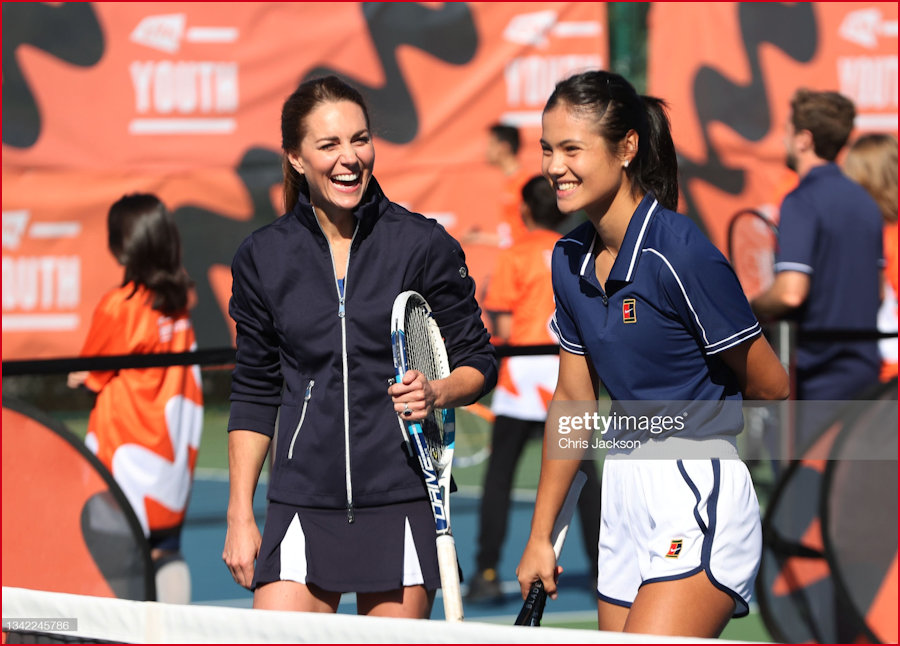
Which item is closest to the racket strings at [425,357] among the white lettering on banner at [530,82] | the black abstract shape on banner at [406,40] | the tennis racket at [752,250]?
the tennis racket at [752,250]

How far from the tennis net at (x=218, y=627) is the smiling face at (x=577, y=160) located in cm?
110

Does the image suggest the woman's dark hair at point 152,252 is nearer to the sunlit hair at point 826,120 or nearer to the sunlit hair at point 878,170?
the sunlit hair at point 826,120

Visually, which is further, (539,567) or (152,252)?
(152,252)

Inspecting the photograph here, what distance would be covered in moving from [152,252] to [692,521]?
11.0ft

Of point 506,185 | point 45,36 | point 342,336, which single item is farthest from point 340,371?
point 45,36

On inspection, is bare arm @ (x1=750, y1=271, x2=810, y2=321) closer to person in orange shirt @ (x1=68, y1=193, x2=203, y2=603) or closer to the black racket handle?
person in orange shirt @ (x1=68, y1=193, x2=203, y2=603)

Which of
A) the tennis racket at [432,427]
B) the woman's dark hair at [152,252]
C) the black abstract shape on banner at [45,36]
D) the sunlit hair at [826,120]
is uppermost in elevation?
the black abstract shape on banner at [45,36]

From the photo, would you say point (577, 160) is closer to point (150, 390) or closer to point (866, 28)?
point (150, 390)

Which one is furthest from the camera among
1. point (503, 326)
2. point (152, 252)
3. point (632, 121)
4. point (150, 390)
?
point (503, 326)

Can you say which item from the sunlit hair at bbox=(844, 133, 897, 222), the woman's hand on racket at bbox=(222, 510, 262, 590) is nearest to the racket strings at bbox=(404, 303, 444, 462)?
the woman's hand on racket at bbox=(222, 510, 262, 590)

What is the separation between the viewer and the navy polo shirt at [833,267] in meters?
5.55

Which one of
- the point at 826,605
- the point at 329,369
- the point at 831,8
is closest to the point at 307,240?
the point at 329,369

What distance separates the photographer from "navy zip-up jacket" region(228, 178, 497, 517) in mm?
3043

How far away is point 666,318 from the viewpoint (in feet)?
9.48
